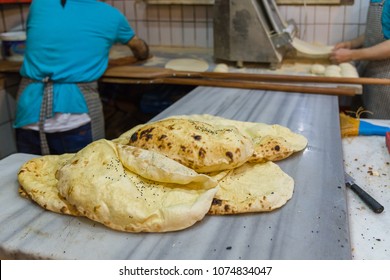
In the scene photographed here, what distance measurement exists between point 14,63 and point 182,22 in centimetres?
143

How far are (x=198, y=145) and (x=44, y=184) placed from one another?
48cm

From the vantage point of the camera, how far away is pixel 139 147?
125 centimetres

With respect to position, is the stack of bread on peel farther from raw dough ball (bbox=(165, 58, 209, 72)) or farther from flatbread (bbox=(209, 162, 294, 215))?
raw dough ball (bbox=(165, 58, 209, 72))

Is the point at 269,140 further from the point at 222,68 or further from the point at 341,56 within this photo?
the point at 341,56

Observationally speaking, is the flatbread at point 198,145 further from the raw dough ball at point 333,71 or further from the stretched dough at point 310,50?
the stretched dough at point 310,50

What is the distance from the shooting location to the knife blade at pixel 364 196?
121 cm

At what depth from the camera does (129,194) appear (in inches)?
42.3

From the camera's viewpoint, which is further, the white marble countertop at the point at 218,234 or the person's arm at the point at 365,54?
the person's arm at the point at 365,54

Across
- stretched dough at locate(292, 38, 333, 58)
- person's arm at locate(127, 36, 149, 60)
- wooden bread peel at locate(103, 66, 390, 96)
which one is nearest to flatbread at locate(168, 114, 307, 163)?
wooden bread peel at locate(103, 66, 390, 96)

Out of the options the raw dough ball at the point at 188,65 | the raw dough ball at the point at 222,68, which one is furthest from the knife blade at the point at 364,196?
the raw dough ball at the point at 188,65

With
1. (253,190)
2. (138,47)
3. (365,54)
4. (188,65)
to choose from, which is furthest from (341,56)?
(253,190)

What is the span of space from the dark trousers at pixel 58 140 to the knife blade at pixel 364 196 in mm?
1583

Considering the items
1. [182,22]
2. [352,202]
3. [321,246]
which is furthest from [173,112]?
[182,22]

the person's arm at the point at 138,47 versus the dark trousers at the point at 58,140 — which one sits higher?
the person's arm at the point at 138,47
